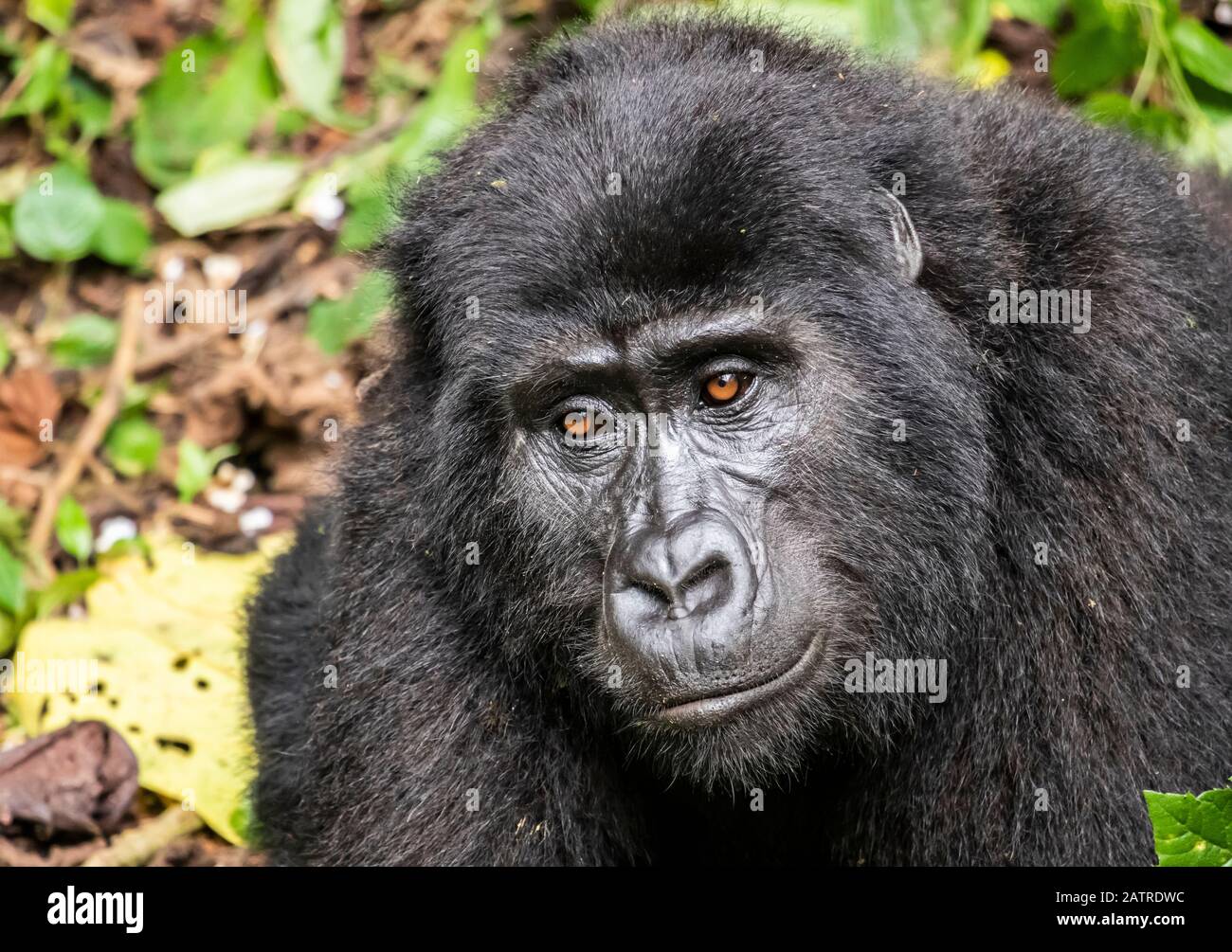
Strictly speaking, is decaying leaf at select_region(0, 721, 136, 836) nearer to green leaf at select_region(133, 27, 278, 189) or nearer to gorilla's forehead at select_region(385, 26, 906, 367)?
gorilla's forehead at select_region(385, 26, 906, 367)

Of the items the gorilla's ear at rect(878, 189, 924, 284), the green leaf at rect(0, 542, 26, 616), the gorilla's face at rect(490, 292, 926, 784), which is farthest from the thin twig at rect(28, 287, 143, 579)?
the gorilla's ear at rect(878, 189, 924, 284)

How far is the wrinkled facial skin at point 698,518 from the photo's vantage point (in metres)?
4.65

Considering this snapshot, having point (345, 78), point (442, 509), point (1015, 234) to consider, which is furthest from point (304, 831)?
point (345, 78)

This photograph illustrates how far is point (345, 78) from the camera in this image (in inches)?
407

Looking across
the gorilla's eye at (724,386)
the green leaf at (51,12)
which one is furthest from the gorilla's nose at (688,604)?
the green leaf at (51,12)

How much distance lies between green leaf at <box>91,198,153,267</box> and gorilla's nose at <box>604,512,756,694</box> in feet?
19.6

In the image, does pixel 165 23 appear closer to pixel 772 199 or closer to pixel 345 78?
pixel 345 78

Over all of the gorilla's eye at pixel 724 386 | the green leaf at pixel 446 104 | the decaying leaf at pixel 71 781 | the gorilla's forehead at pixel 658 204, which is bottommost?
the decaying leaf at pixel 71 781

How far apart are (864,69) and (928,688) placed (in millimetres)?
2157

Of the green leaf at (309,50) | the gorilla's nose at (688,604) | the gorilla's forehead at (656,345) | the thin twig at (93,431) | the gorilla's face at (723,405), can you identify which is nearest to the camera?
the gorilla's nose at (688,604)

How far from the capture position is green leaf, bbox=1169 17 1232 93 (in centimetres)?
831

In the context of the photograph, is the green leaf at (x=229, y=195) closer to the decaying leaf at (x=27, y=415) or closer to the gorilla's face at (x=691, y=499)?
the decaying leaf at (x=27, y=415)

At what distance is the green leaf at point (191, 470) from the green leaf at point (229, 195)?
156 cm

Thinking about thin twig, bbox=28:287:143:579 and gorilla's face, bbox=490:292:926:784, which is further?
thin twig, bbox=28:287:143:579
